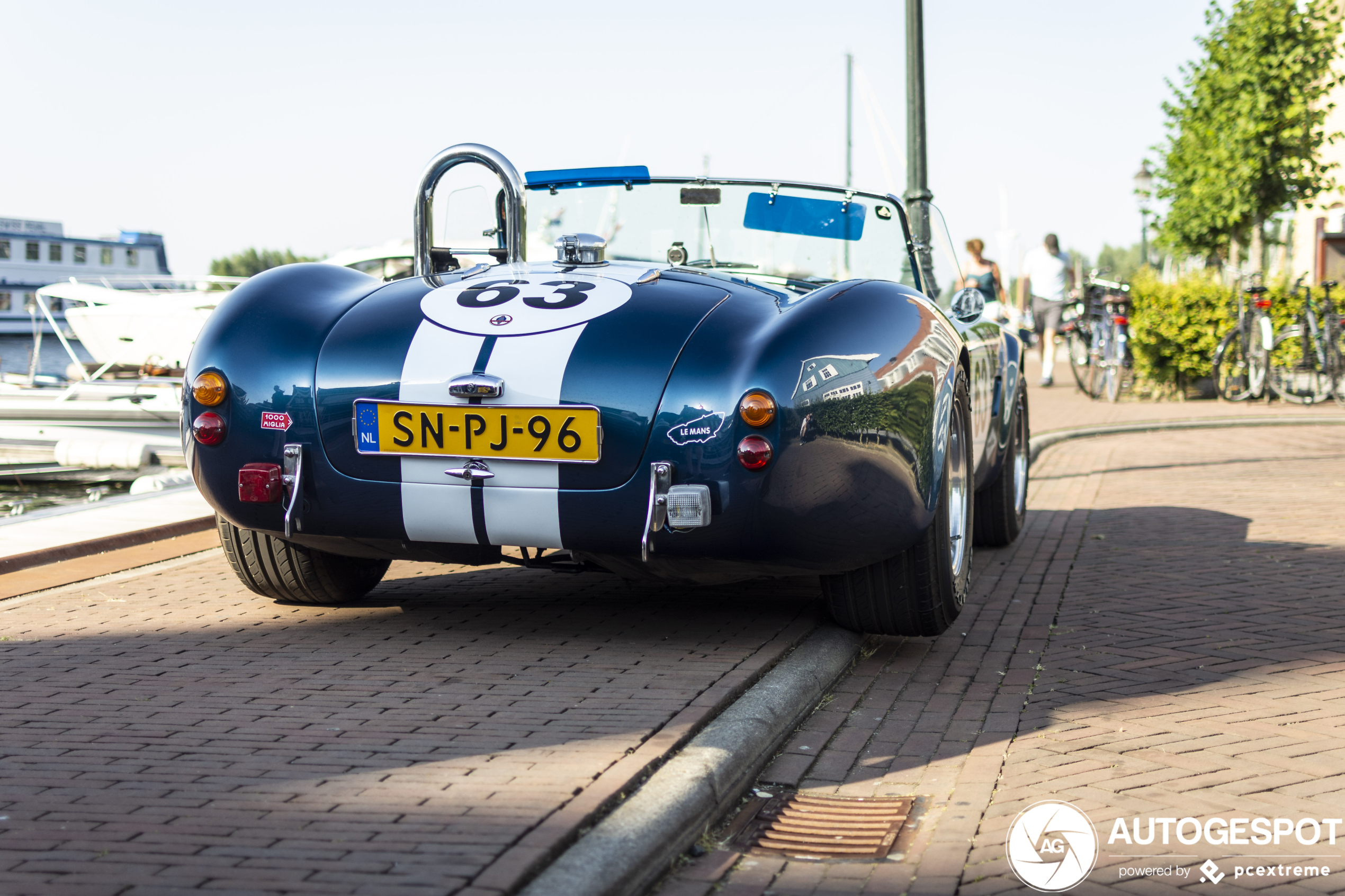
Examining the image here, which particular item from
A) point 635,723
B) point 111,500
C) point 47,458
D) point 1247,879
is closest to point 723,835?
point 635,723

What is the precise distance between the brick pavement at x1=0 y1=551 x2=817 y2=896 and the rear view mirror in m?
1.22

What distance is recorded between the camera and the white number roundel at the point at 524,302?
3.96 meters

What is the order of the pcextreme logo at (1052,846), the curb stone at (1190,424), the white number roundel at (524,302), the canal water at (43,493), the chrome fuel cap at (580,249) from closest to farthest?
the pcextreme logo at (1052,846)
the white number roundel at (524,302)
the chrome fuel cap at (580,249)
the canal water at (43,493)
the curb stone at (1190,424)

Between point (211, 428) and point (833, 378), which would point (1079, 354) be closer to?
point (833, 378)

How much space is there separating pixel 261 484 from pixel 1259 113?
52.5 feet

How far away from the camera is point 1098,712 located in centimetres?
384

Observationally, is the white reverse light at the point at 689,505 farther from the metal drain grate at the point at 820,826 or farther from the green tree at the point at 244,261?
the green tree at the point at 244,261

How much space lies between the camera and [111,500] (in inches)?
323

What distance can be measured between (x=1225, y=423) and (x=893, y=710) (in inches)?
403

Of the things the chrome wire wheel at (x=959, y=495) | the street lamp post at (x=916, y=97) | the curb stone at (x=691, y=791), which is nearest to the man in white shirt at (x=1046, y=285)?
the street lamp post at (x=916, y=97)

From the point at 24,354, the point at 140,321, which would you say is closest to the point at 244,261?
the point at 24,354

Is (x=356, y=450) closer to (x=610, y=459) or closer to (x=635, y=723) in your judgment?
(x=610, y=459)

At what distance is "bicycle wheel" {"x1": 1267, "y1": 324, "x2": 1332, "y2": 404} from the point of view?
14.5 m

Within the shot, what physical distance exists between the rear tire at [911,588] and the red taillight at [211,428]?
1923mm
